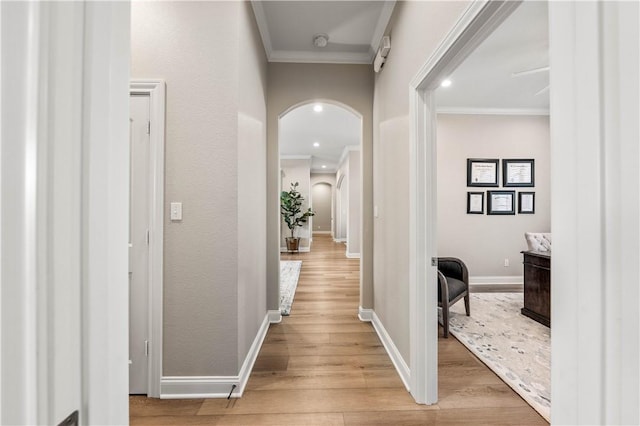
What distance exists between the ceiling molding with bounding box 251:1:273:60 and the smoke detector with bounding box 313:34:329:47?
Result: 47 centimetres

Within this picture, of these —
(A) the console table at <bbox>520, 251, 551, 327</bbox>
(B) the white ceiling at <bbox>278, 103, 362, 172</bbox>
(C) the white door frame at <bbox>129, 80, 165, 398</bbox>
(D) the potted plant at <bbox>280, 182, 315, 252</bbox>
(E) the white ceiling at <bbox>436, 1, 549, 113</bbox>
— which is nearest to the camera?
(C) the white door frame at <bbox>129, 80, 165, 398</bbox>

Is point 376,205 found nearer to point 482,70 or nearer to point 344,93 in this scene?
point 344,93

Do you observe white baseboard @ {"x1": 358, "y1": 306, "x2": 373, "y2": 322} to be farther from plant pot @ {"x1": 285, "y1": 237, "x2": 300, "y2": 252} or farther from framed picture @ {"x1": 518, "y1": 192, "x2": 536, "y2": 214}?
plant pot @ {"x1": 285, "y1": 237, "x2": 300, "y2": 252}

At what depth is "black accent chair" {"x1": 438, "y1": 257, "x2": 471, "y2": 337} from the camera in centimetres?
265

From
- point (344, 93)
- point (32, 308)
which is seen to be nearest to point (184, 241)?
point (32, 308)

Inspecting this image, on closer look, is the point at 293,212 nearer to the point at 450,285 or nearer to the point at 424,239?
the point at 450,285

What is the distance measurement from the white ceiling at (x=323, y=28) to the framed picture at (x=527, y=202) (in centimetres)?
355

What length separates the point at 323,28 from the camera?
2.68 meters

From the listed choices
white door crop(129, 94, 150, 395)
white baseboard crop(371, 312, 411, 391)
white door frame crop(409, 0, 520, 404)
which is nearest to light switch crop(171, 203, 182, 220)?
white door crop(129, 94, 150, 395)

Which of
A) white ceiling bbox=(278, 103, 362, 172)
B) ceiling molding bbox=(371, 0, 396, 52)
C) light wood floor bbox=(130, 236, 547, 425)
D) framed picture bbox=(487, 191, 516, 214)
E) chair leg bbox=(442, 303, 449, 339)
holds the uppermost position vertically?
white ceiling bbox=(278, 103, 362, 172)

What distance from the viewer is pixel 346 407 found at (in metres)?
1.75

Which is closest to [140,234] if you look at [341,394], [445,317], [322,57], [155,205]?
[155,205]

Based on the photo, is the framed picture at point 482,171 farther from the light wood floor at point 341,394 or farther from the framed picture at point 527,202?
the light wood floor at point 341,394

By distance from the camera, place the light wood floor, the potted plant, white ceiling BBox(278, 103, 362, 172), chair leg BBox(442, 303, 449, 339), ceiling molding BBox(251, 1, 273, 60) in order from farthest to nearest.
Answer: the potted plant, white ceiling BBox(278, 103, 362, 172), chair leg BBox(442, 303, 449, 339), ceiling molding BBox(251, 1, 273, 60), the light wood floor
